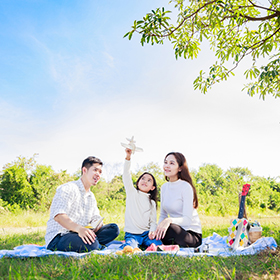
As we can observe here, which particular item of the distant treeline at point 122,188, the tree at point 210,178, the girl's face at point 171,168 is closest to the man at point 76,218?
the girl's face at point 171,168

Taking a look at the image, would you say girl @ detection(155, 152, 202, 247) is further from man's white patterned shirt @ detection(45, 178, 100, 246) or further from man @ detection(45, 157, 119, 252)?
man's white patterned shirt @ detection(45, 178, 100, 246)

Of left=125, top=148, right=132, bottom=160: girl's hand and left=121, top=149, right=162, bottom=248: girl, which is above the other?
left=125, top=148, right=132, bottom=160: girl's hand

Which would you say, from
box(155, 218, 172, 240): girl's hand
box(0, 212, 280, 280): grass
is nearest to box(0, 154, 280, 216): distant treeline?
box(155, 218, 172, 240): girl's hand

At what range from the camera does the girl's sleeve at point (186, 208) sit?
321 cm

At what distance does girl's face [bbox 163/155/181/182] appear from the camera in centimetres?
359

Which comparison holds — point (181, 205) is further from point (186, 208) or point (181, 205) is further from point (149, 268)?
point (149, 268)

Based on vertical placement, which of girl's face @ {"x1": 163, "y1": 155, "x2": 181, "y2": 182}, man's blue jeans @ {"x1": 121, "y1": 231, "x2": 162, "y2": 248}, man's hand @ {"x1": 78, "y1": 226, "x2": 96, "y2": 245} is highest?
girl's face @ {"x1": 163, "y1": 155, "x2": 181, "y2": 182}

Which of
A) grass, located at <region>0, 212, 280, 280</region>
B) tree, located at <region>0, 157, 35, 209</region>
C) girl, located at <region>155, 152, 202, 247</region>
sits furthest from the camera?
tree, located at <region>0, 157, 35, 209</region>

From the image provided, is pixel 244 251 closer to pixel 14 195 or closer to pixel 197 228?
pixel 197 228

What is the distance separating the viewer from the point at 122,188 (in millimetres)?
9562

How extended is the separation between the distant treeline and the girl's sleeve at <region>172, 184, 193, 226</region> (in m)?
5.61

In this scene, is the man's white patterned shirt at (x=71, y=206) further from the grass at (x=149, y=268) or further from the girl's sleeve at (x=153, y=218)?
the girl's sleeve at (x=153, y=218)

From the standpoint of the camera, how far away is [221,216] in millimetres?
9133

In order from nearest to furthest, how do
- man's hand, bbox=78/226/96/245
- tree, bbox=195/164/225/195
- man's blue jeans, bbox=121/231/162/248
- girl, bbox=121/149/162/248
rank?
man's hand, bbox=78/226/96/245 < man's blue jeans, bbox=121/231/162/248 < girl, bbox=121/149/162/248 < tree, bbox=195/164/225/195
